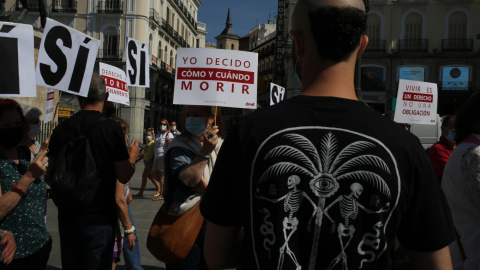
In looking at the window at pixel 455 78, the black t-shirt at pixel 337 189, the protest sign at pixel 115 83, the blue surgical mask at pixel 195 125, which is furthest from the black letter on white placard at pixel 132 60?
the window at pixel 455 78

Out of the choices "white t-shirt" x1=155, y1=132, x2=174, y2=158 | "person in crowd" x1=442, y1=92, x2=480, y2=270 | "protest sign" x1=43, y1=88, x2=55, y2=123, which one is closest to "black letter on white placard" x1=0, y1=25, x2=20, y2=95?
"protest sign" x1=43, y1=88, x2=55, y2=123

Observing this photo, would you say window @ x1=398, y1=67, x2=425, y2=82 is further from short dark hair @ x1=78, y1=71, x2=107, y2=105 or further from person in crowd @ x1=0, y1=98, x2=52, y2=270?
person in crowd @ x1=0, y1=98, x2=52, y2=270

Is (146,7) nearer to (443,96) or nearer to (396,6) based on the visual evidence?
(396,6)

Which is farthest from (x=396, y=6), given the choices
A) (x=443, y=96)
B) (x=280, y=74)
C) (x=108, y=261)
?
(x=108, y=261)

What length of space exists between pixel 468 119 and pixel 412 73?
32.3 m

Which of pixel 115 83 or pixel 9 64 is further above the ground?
pixel 115 83

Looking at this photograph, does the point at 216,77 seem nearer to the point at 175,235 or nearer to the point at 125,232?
the point at 125,232

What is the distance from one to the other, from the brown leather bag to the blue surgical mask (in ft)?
1.82

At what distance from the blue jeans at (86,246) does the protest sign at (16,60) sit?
4.00 ft

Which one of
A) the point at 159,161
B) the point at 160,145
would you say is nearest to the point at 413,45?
the point at 160,145

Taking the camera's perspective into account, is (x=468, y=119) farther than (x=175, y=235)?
No

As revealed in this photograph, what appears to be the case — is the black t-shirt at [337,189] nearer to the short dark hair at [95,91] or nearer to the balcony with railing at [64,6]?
the short dark hair at [95,91]

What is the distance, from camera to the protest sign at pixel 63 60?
4164 mm

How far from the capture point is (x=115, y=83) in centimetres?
710
